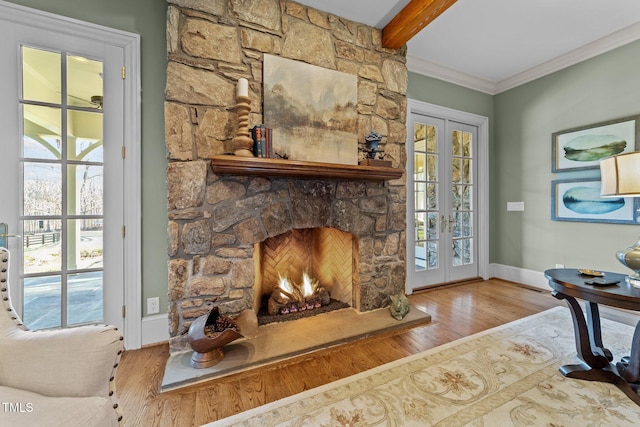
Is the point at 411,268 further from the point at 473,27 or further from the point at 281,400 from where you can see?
the point at 473,27

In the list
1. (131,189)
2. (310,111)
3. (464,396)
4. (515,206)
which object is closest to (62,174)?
(131,189)

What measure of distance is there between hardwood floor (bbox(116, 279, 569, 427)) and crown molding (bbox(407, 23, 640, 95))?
2749 mm

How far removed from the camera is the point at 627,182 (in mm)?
1502

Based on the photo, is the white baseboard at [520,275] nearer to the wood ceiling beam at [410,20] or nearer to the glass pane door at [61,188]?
the wood ceiling beam at [410,20]

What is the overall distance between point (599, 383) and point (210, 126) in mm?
2939

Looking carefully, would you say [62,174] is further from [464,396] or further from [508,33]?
[508,33]

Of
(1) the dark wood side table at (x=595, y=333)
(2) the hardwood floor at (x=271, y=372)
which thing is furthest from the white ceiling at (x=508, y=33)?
(2) the hardwood floor at (x=271, y=372)

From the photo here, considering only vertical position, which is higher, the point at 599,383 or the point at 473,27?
the point at 473,27

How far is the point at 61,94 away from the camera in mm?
1736

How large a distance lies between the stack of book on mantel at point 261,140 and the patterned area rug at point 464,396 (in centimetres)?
153

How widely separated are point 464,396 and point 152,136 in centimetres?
268

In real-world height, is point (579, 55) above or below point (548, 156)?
above

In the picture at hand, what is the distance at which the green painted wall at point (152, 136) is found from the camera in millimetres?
1892

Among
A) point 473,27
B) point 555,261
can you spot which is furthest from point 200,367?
point 555,261
